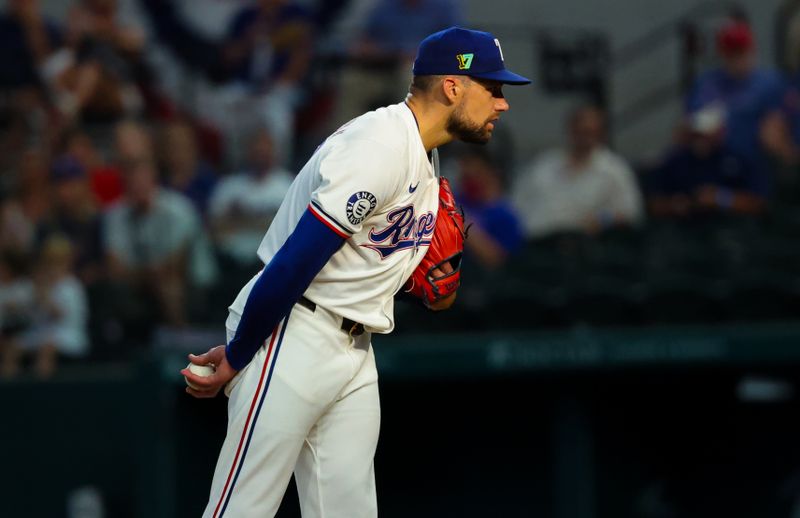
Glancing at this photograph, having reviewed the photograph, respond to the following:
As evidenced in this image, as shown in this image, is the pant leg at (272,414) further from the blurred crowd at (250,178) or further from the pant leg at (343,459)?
the blurred crowd at (250,178)

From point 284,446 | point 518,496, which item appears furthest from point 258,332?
point 518,496

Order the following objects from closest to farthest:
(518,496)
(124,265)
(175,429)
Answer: (175,429) < (518,496) < (124,265)

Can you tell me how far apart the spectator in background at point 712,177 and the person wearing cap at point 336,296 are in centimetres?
410

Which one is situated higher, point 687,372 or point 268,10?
point 268,10

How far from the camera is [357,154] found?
9.79 ft

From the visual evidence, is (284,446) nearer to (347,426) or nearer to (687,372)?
(347,426)

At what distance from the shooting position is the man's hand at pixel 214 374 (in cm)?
305

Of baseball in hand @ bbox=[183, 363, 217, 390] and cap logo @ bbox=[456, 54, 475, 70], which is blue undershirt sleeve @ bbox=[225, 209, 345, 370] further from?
cap logo @ bbox=[456, 54, 475, 70]

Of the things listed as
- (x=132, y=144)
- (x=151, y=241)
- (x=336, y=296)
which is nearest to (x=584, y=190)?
(x=151, y=241)

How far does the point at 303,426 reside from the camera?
3.06 m

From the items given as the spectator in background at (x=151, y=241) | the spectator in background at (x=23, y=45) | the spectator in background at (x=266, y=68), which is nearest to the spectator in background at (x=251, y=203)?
the spectator in background at (x=151, y=241)

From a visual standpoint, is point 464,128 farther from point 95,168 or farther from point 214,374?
point 95,168

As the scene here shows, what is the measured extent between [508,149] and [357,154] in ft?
19.6

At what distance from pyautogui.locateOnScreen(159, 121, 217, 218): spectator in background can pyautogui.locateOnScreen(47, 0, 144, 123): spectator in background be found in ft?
2.81
